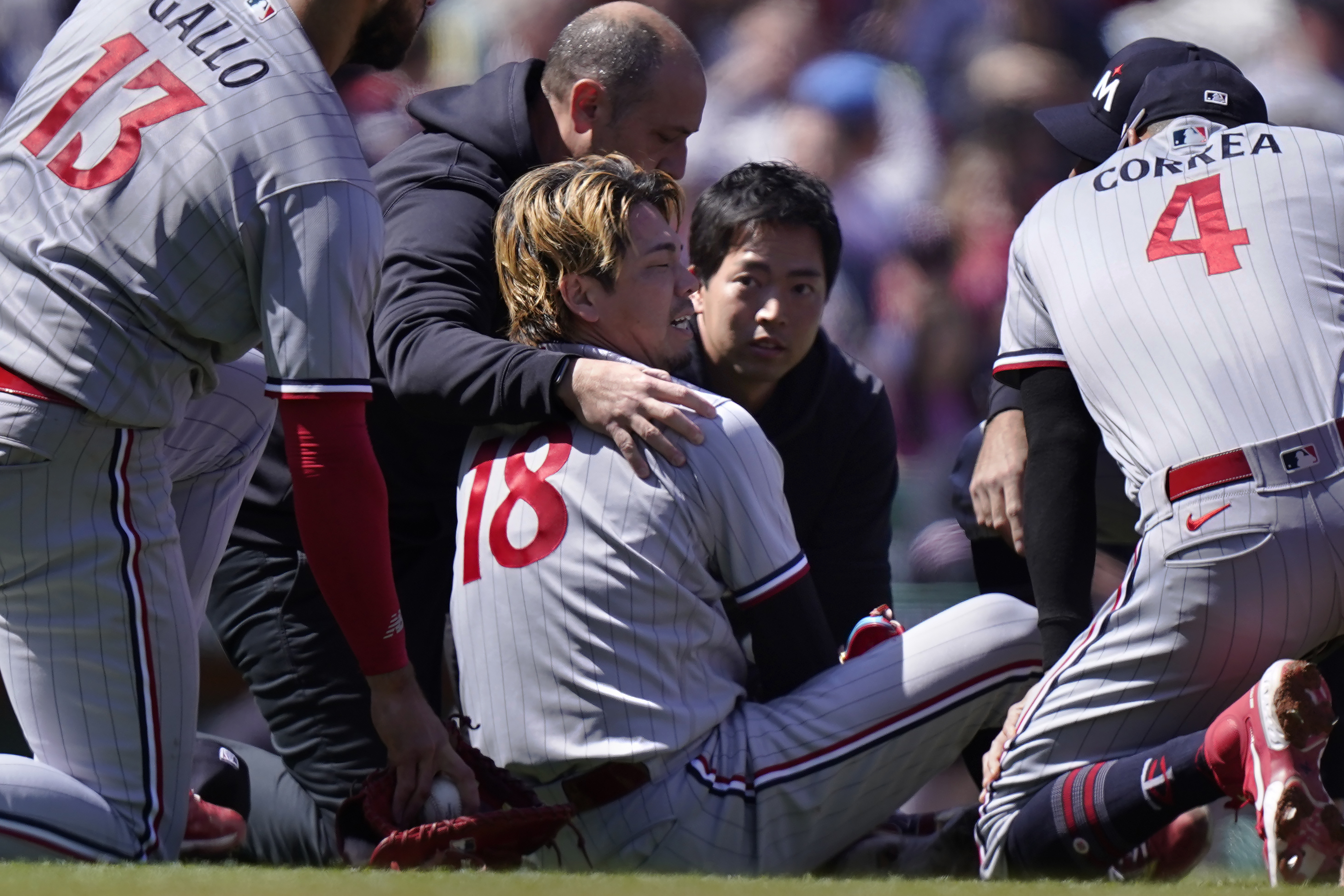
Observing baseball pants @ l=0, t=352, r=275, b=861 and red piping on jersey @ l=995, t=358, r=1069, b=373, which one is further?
red piping on jersey @ l=995, t=358, r=1069, b=373

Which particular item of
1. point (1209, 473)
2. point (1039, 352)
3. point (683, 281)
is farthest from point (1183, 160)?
point (683, 281)

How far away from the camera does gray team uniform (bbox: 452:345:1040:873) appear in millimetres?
1953

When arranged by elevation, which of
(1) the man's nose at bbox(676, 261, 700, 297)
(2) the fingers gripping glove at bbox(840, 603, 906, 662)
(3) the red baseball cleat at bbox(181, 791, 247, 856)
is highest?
(1) the man's nose at bbox(676, 261, 700, 297)

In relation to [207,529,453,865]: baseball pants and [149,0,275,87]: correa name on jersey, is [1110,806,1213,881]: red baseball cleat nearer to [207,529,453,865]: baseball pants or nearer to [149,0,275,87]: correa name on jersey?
[207,529,453,865]: baseball pants

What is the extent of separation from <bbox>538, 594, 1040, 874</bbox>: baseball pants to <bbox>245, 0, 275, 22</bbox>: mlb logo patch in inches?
42.5

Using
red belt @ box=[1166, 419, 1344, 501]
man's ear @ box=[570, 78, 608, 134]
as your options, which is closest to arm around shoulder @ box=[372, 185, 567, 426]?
man's ear @ box=[570, 78, 608, 134]

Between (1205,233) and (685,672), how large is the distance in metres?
0.93

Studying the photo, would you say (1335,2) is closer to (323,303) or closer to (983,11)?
(983,11)

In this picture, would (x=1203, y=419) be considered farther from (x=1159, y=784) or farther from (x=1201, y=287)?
(x=1159, y=784)

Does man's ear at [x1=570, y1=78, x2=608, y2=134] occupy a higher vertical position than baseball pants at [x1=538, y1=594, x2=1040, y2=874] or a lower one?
higher

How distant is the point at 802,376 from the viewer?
9.89ft

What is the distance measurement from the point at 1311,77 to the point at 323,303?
2433 mm

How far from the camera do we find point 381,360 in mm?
2424

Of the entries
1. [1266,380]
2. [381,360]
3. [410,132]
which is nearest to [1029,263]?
[1266,380]
